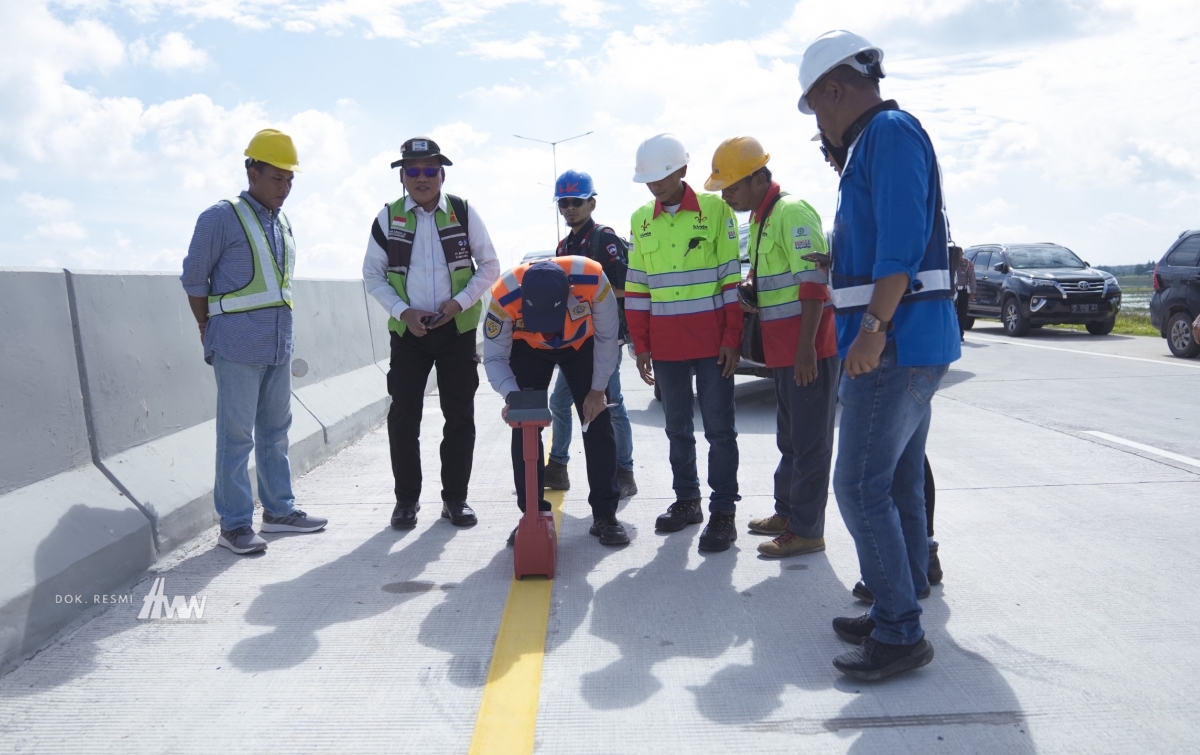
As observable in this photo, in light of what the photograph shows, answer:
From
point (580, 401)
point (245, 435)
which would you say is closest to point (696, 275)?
point (580, 401)

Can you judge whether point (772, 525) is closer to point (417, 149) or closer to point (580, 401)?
point (580, 401)

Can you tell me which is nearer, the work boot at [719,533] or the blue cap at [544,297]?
the blue cap at [544,297]

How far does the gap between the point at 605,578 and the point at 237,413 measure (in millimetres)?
2083

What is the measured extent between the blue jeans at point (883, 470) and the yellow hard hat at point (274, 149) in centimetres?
317

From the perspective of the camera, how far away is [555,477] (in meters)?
6.04

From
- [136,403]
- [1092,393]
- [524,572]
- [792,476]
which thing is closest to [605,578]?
[524,572]

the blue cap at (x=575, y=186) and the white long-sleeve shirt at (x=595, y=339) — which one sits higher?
the blue cap at (x=575, y=186)

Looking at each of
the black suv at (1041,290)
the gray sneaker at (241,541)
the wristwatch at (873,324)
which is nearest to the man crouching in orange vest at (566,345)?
the gray sneaker at (241,541)

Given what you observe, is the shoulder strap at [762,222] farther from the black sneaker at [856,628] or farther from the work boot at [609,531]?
the black sneaker at [856,628]

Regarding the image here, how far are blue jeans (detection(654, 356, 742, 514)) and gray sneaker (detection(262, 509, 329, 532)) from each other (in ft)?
6.65

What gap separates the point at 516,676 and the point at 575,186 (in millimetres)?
3355

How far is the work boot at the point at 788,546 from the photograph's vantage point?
4504mm

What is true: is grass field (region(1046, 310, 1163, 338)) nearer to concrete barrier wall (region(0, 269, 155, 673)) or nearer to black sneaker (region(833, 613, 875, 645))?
black sneaker (region(833, 613, 875, 645))

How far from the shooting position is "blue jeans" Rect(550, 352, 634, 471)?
580 centimetres
